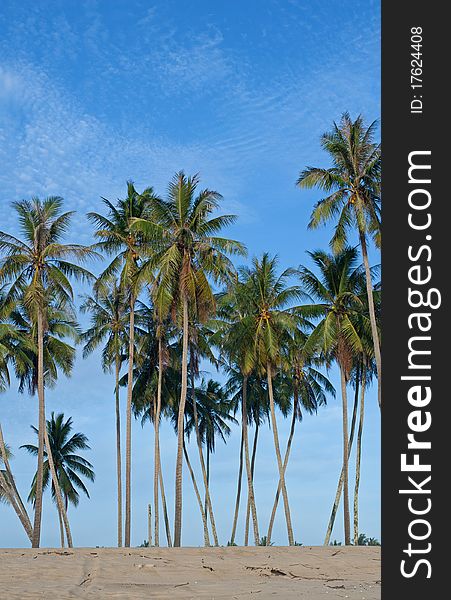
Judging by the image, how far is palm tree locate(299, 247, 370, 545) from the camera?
3388cm

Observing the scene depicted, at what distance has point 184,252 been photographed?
3059cm

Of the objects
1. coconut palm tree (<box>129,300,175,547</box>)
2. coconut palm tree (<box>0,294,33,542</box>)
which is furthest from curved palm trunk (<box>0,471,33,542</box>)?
coconut palm tree (<box>129,300,175,547</box>)

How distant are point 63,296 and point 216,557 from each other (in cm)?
1555

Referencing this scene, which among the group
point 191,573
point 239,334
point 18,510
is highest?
point 239,334

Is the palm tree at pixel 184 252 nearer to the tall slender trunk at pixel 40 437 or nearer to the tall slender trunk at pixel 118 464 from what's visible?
the tall slender trunk at pixel 40 437

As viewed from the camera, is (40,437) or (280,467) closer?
(40,437)

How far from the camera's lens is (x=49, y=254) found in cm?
3192

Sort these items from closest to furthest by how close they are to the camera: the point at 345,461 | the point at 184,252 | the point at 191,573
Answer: the point at 191,573
the point at 184,252
the point at 345,461

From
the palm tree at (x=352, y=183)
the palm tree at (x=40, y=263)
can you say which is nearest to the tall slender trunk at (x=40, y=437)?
the palm tree at (x=40, y=263)

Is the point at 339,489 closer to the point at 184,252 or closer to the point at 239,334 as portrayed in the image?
the point at 239,334

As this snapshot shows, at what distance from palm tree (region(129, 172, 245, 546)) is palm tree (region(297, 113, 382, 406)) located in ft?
12.0

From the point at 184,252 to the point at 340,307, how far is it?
8.02 meters

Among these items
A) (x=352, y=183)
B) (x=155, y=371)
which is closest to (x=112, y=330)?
(x=155, y=371)

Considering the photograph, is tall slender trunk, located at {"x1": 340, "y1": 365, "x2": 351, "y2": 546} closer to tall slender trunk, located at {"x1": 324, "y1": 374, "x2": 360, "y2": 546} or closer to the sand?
tall slender trunk, located at {"x1": 324, "y1": 374, "x2": 360, "y2": 546}
